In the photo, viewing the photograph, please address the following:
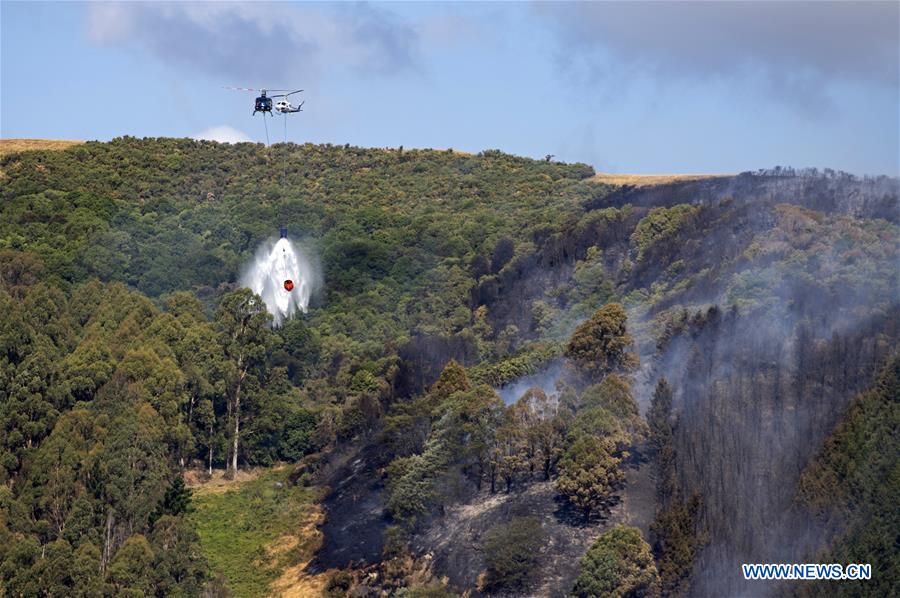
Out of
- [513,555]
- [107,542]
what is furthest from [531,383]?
[107,542]

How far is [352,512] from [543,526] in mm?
14588

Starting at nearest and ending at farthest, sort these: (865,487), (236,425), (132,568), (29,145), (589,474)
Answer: (865,487) → (132,568) → (589,474) → (236,425) → (29,145)

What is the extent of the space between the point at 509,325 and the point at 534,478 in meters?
30.3

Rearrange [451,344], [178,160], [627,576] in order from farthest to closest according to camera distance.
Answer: [178,160] < [451,344] < [627,576]

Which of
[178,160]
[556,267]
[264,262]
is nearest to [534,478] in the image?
[556,267]

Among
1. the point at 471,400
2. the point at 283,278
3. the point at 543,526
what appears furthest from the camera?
the point at 283,278

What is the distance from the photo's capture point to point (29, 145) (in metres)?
167

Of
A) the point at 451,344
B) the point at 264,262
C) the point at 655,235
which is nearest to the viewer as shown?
the point at 451,344

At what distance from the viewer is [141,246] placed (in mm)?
130375

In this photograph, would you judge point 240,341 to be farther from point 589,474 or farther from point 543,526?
point 589,474

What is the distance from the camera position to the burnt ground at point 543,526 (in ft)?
236

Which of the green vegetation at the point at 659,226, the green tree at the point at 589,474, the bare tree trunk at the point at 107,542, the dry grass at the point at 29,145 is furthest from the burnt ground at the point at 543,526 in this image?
the dry grass at the point at 29,145

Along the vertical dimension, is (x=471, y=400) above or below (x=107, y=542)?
above

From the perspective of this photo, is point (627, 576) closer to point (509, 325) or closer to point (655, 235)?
point (509, 325)
